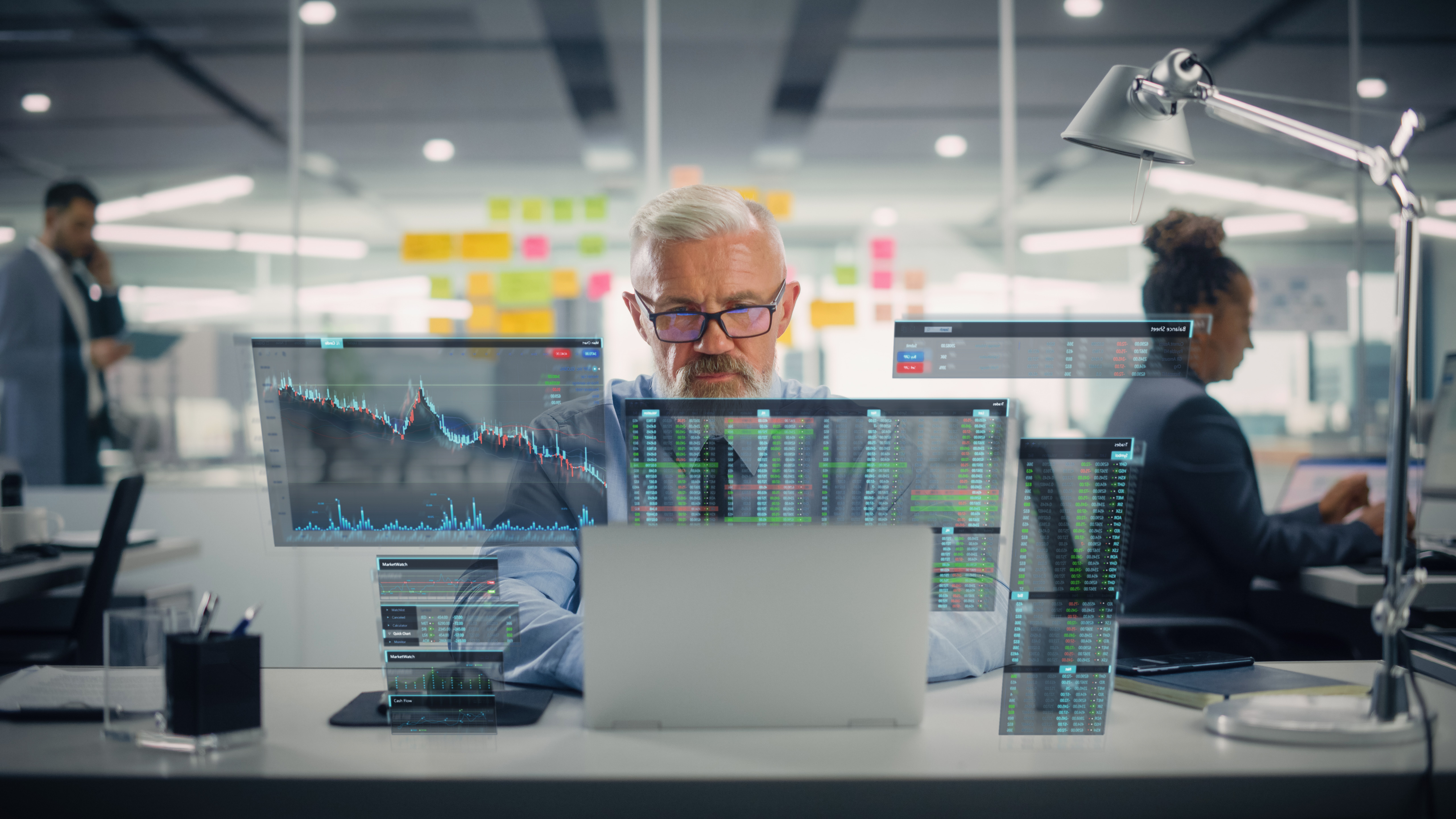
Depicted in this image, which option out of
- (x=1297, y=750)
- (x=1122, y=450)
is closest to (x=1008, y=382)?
(x=1122, y=450)

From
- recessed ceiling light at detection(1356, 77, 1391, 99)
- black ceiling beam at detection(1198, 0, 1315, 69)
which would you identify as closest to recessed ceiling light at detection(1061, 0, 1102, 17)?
black ceiling beam at detection(1198, 0, 1315, 69)

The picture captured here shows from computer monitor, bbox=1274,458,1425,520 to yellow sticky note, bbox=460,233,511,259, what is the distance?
2.69m

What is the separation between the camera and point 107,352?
11.8 feet

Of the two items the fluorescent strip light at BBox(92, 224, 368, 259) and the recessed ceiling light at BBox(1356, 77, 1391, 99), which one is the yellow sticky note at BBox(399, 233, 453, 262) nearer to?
the fluorescent strip light at BBox(92, 224, 368, 259)

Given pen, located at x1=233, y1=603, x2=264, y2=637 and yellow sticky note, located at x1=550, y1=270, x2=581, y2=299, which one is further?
yellow sticky note, located at x1=550, y1=270, x2=581, y2=299

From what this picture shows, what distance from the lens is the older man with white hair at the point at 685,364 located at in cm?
119

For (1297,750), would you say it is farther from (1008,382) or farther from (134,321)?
(134,321)

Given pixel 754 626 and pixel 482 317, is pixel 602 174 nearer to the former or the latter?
pixel 482 317

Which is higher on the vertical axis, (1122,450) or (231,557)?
(1122,450)

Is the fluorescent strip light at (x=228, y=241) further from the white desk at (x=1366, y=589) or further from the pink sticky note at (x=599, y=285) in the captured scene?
the white desk at (x=1366, y=589)

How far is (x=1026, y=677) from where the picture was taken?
1071mm

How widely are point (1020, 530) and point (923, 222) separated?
2.70m

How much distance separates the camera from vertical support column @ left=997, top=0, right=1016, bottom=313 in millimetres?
3586

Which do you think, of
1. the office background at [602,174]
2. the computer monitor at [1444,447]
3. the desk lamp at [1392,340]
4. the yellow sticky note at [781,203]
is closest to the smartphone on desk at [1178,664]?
the desk lamp at [1392,340]
